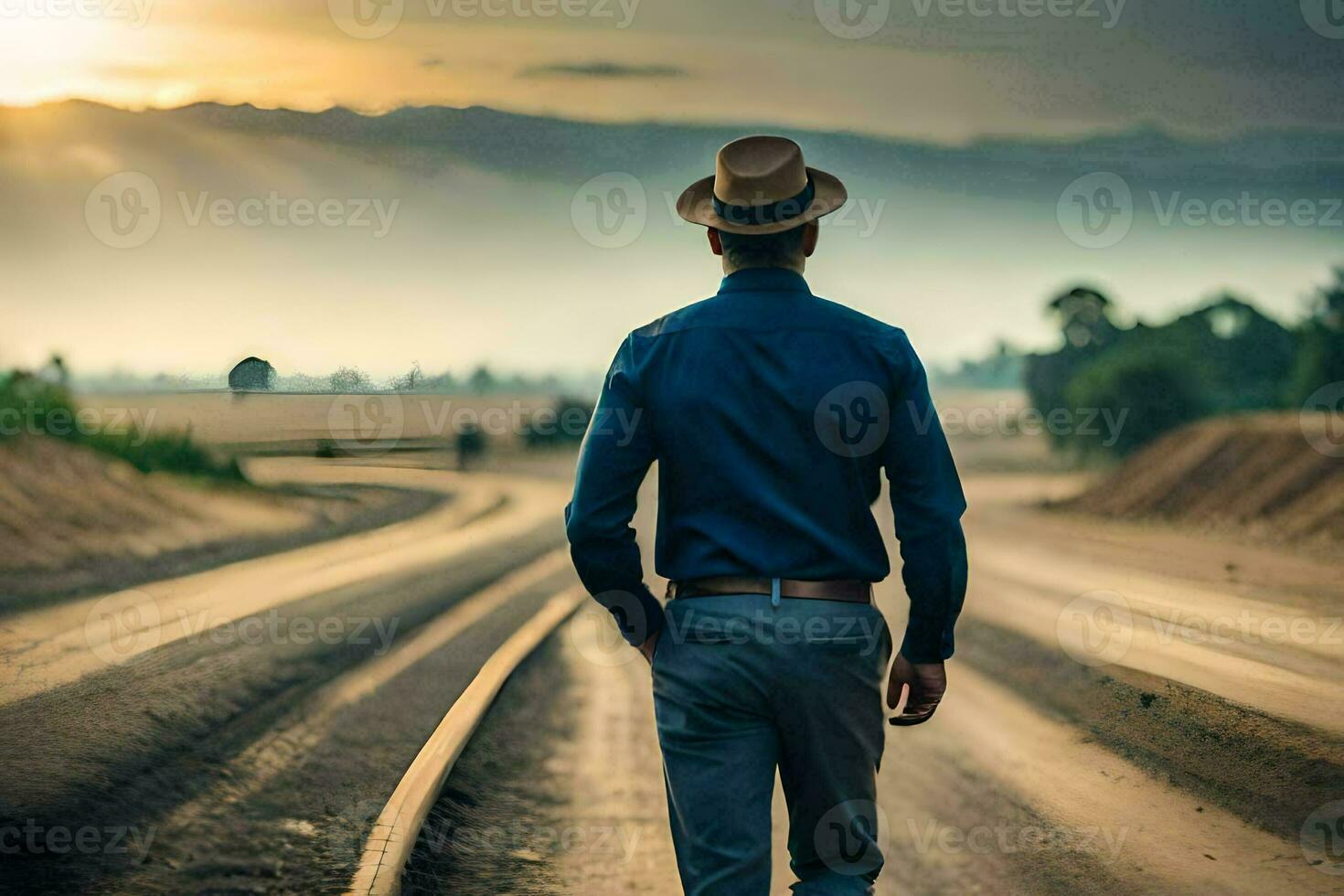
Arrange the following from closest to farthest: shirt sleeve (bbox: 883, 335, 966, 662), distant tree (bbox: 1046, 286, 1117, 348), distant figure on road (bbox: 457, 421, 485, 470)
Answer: shirt sleeve (bbox: 883, 335, 966, 662) → distant figure on road (bbox: 457, 421, 485, 470) → distant tree (bbox: 1046, 286, 1117, 348)

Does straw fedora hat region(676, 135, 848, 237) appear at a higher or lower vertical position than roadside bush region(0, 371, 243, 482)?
higher

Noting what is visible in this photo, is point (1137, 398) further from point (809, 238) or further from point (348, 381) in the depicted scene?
point (809, 238)

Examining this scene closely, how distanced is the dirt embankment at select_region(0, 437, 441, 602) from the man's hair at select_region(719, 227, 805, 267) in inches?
436

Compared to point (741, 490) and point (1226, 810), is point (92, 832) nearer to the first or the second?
point (741, 490)

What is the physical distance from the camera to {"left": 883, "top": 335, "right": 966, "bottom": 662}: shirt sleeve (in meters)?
3.29

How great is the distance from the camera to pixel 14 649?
9.40 metres

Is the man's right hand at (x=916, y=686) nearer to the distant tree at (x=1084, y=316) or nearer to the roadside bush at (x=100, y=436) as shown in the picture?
the roadside bush at (x=100, y=436)

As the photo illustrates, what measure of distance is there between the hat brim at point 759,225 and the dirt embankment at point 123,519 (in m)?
10.9

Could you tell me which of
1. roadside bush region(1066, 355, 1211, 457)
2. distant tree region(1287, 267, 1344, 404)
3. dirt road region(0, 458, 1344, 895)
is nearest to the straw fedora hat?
dirt road region(0, 458, 1344, 895)

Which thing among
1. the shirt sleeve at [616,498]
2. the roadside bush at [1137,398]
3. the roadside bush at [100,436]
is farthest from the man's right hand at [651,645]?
the roadside bush at [1137,398]

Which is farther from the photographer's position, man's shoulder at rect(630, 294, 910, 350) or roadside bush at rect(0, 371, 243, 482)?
roadside bush at rect(0, 371, 243, 482)

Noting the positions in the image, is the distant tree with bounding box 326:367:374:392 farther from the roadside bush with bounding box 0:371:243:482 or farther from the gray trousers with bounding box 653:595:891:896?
the roadside bush with bounding box 0:371:243:482

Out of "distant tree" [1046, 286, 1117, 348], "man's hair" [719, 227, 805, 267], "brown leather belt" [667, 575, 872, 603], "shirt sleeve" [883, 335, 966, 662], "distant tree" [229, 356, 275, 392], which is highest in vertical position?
"distant tree" [1046, 286, 1117, 348]

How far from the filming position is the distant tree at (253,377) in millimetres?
6858
